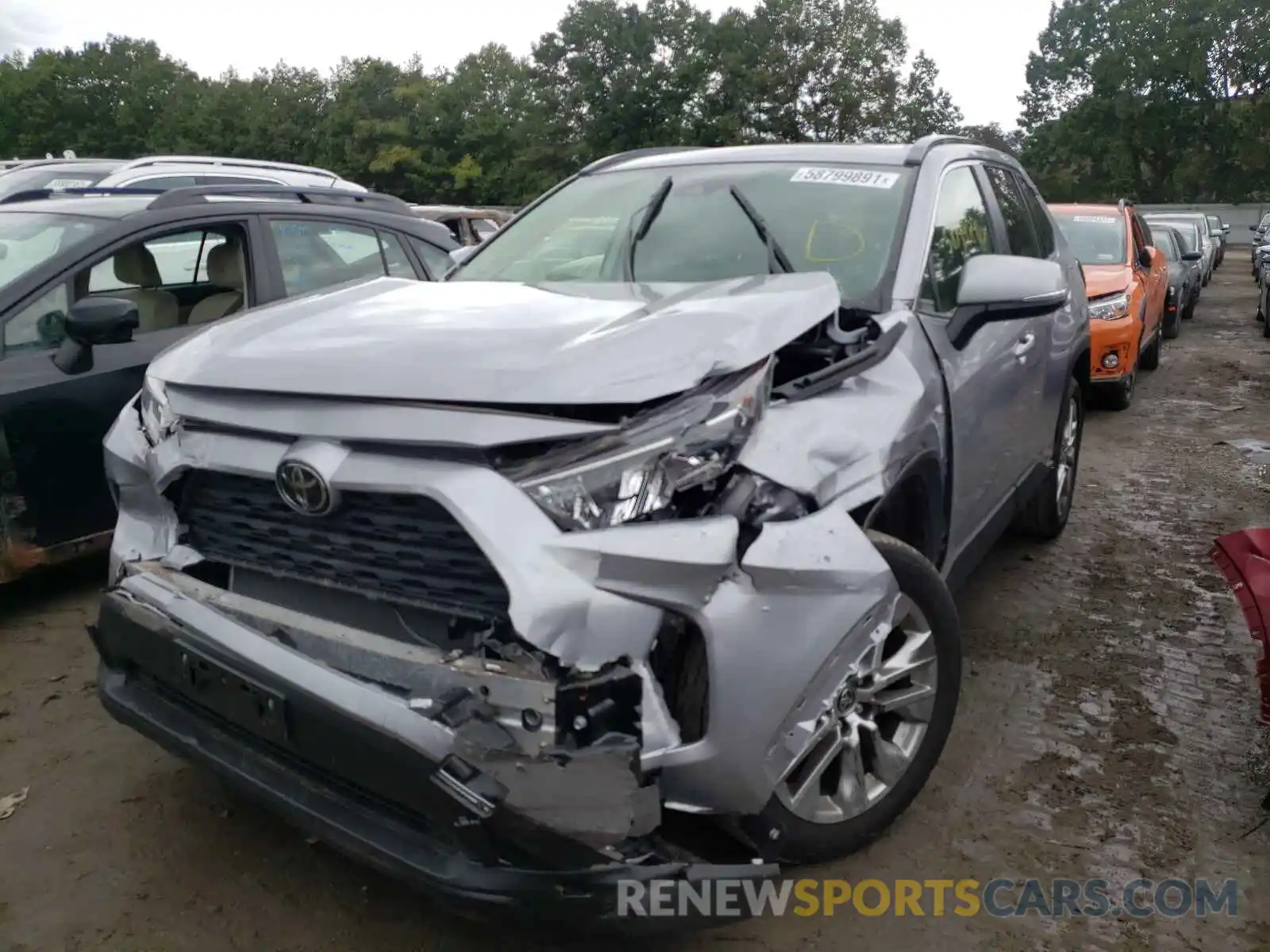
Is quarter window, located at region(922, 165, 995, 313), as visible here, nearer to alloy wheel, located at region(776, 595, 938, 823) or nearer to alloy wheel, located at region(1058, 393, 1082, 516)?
alloy wheel, located at region(776, 595, 938, 823)

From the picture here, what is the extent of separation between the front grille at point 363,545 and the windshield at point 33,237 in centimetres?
237

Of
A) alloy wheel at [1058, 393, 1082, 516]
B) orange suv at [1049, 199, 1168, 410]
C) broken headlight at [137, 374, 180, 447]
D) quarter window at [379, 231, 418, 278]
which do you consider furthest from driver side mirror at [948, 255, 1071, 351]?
orange suv at [1049, 199, 1168, 410]

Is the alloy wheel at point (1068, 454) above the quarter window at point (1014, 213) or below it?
below

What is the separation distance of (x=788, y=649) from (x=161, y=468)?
157 cm

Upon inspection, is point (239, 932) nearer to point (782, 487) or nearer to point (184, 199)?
point (782, 487)

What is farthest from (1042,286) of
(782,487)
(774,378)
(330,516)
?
(330,516)

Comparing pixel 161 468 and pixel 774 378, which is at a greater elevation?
pixel 774 378

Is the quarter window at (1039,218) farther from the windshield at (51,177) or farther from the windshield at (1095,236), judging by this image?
the windshield at (51,177)

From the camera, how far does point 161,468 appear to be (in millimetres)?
2578

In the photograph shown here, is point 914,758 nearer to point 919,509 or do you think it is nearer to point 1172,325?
point 919,509

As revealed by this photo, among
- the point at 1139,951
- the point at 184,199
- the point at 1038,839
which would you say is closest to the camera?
the point at 1139,951

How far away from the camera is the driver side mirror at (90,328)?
402 cm

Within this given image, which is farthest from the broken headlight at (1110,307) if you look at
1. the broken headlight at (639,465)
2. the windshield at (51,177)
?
the windshield at (51,177)

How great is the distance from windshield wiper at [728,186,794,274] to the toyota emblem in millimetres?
1553
